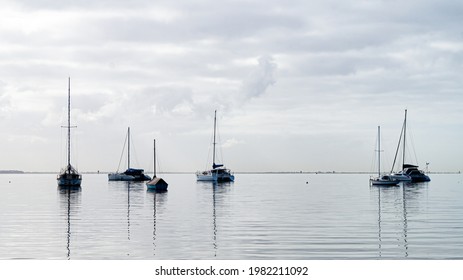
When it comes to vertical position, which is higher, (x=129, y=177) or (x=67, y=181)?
(x=129, y=177)

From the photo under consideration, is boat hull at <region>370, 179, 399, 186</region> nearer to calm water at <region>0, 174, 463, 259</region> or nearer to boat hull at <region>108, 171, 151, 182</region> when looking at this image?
calm water at <region>0, 174, 463, 259</region>

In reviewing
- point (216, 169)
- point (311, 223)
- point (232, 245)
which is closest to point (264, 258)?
point (232, 245)

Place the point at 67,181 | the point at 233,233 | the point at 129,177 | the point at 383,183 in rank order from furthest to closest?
the point at 129,177
the point at 383,183
the point at 67,181
the point at 233,233

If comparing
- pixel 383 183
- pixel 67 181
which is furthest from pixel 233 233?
pixel 383 183

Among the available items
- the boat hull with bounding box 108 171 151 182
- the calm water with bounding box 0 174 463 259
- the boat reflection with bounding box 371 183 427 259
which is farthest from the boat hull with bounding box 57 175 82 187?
the boat reflection with bounding box 371 183 427 259

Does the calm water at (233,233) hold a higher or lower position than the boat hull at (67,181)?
lower

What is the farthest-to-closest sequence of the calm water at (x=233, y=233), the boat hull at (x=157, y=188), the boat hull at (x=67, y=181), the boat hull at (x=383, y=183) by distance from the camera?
the boat hull at (x=383, y=183) → the boat hull at (x=67, y=181) → the boat hull at (x=157, y=188) → the calm water at (x=233, y=233)

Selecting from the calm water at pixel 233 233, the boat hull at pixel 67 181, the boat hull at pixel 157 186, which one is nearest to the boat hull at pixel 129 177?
the boat hull at pixel 67 181

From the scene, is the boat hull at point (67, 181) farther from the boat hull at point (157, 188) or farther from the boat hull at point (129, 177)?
the boat hull at point (129, 177)

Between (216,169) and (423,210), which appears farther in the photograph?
(216,169)

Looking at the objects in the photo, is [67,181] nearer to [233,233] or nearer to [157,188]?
[157,188]

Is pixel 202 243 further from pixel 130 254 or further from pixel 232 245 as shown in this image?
pixel 130 254
